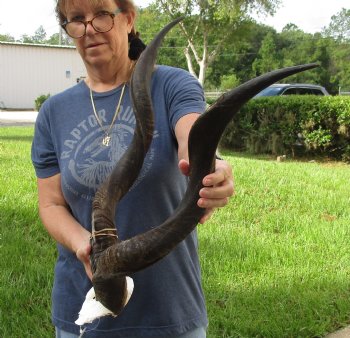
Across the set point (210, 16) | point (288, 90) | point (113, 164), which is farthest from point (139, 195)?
point (210, 16)

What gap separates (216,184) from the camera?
5.11 feet

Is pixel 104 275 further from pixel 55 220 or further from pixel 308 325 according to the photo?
pixel 308 325

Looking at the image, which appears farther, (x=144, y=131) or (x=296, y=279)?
(x=296, y=279)

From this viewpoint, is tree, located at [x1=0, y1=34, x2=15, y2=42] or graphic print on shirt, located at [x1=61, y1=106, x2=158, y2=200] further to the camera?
tree, located at [x1=0, y1=34, x2=15, y2=42]

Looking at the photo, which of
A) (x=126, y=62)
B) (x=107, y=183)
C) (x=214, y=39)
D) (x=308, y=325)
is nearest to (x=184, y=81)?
(x=126, y=62)

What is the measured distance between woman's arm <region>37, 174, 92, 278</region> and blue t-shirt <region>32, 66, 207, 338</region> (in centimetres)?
5

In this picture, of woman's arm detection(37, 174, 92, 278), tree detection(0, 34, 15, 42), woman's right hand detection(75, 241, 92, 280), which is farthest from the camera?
tree detection(0, 34, 15, 42)

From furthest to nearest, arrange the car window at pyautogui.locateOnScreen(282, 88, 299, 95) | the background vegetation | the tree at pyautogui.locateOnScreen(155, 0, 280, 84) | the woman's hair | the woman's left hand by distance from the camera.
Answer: the background vegetation → the tree at pyautogui.locateOnScreen(155, 0, 280, 84) → the car window at pyautogui.locateOnScreen(282, 88, 299, 95) → the woman's hair → the woman's left hand

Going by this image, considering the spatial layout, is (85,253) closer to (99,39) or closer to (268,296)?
(99,39)

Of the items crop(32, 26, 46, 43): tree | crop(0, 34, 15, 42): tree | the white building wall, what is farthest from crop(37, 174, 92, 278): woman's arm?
crop(32, 26, 46, 43): tree

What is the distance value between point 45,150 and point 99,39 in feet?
1.66

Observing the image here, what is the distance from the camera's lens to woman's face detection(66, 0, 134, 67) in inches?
→ 82.3

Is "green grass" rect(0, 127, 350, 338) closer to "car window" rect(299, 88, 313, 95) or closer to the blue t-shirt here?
the blue t-shirt

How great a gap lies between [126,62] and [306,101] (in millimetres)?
11303
